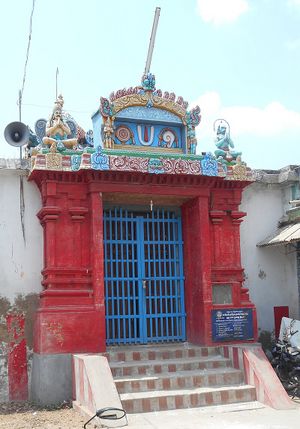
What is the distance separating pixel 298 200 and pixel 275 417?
13.9ft

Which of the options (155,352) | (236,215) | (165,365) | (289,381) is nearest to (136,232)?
(236,215)

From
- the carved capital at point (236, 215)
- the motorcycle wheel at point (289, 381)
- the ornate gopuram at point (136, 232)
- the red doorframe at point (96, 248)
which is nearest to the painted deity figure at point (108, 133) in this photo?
the ornate gopuram at point (136, 232)

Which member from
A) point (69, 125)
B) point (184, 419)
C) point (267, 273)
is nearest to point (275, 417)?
point (184, 419)

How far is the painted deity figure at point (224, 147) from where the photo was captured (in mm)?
9609

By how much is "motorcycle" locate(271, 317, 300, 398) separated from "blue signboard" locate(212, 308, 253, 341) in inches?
22.2

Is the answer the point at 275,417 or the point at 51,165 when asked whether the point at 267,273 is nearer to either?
the point at 275,417

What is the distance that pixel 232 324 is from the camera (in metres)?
8.89

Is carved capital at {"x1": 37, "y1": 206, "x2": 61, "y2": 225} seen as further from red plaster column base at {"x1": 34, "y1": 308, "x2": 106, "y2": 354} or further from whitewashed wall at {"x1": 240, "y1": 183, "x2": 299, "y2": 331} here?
whitewashed wall at {"x1": 240, "y1": 183, "x2": 299, "y2": 331}

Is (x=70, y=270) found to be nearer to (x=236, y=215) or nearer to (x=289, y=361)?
(x=236, y=215)

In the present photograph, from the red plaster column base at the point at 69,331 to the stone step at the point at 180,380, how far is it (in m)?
0.83

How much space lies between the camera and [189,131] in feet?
31.0

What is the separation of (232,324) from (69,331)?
8.80 ft

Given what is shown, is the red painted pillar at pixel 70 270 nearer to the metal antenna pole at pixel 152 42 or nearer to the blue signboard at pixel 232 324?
the blue signboard at pixel 232 324

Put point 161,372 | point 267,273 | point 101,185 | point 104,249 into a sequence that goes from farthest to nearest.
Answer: point 267,273 → point 104,249 → point 101,185 → point 161,372
